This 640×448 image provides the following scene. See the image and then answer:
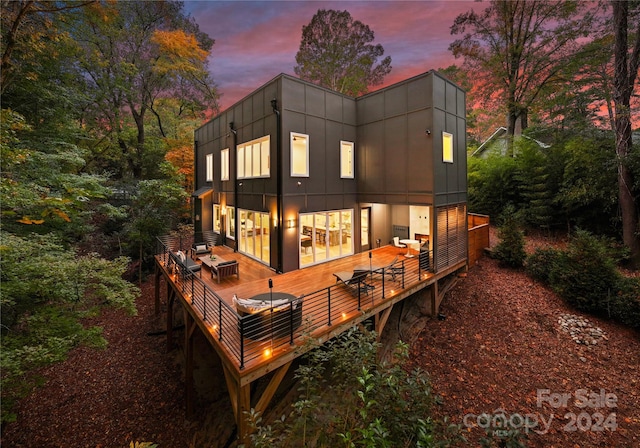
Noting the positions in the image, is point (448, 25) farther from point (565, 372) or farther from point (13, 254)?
point (13, 254)

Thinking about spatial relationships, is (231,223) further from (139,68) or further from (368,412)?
(139,68)

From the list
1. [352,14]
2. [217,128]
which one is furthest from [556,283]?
[352,14]

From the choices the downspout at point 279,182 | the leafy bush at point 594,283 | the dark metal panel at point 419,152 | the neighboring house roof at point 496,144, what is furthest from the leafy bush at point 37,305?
the neighboring house roof at point 496,144

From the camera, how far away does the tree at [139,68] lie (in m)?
16.1

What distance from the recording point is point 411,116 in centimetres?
945

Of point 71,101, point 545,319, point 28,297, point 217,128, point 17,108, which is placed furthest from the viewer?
point 217,128

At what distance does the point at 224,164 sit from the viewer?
45.0 feet

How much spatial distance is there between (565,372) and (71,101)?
58.9 ft

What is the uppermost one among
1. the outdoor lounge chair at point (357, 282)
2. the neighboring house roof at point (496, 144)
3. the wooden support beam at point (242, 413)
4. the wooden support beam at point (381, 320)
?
the neighboring house roof at point (496, 144)

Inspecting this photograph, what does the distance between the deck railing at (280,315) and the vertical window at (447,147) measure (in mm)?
3693

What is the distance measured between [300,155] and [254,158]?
7.46 ft

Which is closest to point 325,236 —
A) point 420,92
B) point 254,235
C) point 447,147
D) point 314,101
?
point 254,235

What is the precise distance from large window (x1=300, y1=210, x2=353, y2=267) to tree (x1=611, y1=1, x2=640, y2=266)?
10.3 metres

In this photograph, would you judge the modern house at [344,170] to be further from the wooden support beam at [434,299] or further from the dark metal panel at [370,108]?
the wooden support beam at [434,299]
